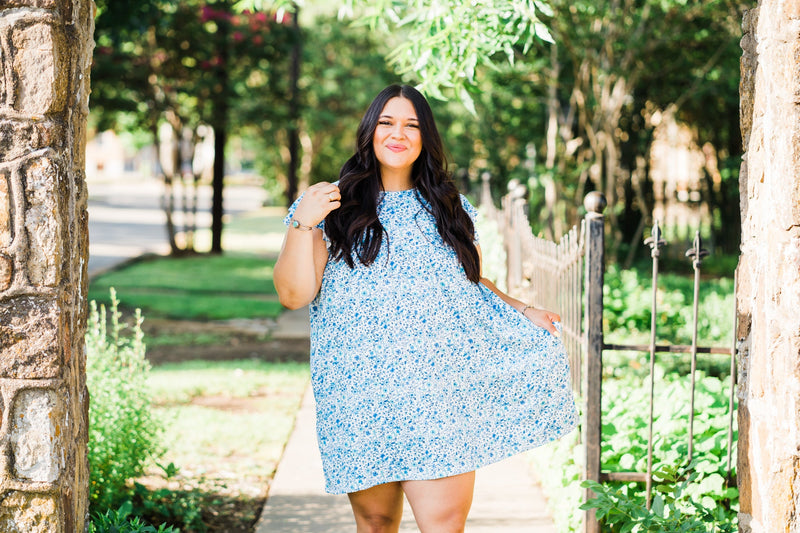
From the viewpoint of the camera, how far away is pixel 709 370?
7266 mm

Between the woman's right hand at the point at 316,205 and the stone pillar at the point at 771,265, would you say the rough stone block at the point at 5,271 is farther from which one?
the stone pillar at the point at 771,265

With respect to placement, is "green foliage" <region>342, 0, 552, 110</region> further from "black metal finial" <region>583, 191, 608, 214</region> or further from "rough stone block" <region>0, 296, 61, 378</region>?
"rough stone block" <region>0, 296, 61, 378</region>

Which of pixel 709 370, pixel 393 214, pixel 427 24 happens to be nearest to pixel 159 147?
pixel 709 370

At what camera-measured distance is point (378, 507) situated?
9.20 feet

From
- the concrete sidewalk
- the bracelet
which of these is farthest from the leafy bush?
the bracelet

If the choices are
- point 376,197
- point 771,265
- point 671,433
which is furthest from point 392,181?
point 671,433

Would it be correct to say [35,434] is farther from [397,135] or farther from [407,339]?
[397,135]

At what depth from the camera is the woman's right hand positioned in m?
2.69

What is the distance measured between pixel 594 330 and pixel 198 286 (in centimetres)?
983

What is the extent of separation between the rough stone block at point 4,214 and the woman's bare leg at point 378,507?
1288 millimetres

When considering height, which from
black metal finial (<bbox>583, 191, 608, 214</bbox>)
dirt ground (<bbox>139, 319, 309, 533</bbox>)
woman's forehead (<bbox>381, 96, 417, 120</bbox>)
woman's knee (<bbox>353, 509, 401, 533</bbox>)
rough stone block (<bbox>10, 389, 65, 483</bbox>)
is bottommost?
dirt ground (<bbox>139, 319, 309, 533</bbox>)

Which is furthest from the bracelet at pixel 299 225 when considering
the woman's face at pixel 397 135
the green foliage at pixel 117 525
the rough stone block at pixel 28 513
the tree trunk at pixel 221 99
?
the tree trunk at pixel 221 99

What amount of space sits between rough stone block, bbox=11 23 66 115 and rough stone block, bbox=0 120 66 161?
4cm

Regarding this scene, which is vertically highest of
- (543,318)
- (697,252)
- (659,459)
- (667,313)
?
(697,252)
